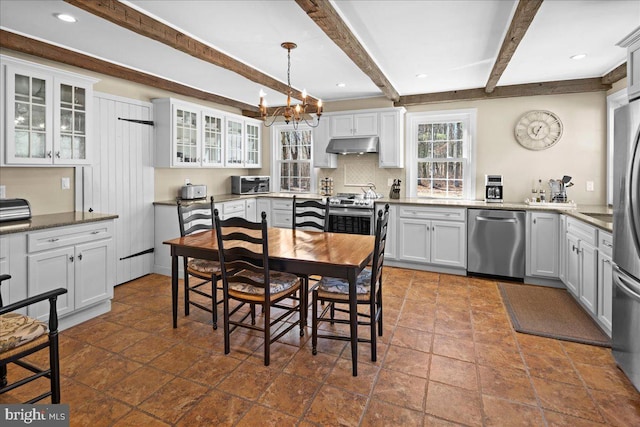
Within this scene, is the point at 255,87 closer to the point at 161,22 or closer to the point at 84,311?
the point at 161,22

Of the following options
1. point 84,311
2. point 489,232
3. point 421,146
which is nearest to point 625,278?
point 489,232

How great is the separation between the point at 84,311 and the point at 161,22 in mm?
2551

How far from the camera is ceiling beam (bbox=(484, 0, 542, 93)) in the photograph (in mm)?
2359

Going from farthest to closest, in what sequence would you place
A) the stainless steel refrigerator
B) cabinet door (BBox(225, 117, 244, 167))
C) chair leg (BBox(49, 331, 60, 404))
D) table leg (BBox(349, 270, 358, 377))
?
cabinet door (BBox(225, 117, 244, 167))
table leg (BBox(349, 270, 358, 377))
the stainless steel refrigerator
chair leg (BBox(49, 331, 60, 404))

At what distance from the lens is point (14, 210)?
9.85 feet

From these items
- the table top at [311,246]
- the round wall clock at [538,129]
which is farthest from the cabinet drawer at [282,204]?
the round wall clock at [538,129]

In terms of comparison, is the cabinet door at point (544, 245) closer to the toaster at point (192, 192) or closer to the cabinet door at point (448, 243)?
the cabinet door at point (448, 243)

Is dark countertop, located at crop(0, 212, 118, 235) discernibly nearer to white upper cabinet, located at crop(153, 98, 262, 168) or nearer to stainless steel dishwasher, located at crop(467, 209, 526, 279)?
white upper cabinet, located at crop(153, 98, 262, 168)

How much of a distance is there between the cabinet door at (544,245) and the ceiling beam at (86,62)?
4.72 m

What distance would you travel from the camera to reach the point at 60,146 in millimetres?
3291

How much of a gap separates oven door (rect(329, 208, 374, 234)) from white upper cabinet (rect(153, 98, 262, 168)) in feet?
6.33

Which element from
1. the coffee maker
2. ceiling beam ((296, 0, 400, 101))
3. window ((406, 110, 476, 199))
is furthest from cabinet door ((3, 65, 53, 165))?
the coffee maker

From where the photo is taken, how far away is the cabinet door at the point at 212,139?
5.10 m

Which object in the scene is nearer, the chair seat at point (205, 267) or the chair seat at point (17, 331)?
the chair seat at point (17, 331)
